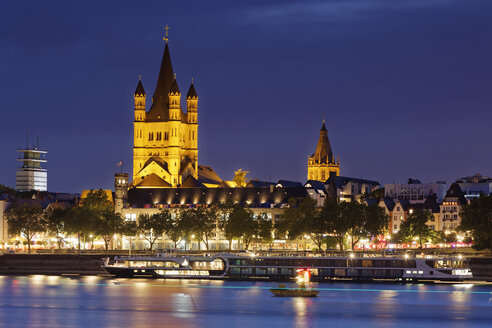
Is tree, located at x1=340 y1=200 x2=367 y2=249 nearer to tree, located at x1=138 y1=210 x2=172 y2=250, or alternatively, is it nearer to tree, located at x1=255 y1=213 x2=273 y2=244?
tree, located at x1=255 y1=213 x2=273 y2=244

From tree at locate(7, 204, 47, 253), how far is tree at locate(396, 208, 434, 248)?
5317cm

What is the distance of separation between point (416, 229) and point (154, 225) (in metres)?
37.3

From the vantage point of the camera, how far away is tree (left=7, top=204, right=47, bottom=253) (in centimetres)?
15938

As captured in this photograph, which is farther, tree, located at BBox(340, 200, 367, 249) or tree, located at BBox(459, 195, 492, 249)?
tree, located at BBox(340, 200, 367, 249)

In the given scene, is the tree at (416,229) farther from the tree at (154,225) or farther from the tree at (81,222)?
the tree at (81,222)

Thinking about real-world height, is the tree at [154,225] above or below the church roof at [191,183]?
below

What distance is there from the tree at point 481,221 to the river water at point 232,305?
55.8 feet

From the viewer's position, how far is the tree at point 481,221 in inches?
4875

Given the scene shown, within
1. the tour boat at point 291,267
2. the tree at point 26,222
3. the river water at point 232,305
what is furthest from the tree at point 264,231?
the river water at point 232,305

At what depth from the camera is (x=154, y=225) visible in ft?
511

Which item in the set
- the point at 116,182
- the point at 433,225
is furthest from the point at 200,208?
the point at 433,225

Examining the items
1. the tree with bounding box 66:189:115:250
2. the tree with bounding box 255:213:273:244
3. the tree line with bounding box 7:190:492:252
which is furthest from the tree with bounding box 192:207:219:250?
the tree with bounding box 66:189:115:250

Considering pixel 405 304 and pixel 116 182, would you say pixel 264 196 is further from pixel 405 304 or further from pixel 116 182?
pixel 405 304

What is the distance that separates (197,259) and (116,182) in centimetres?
6207
